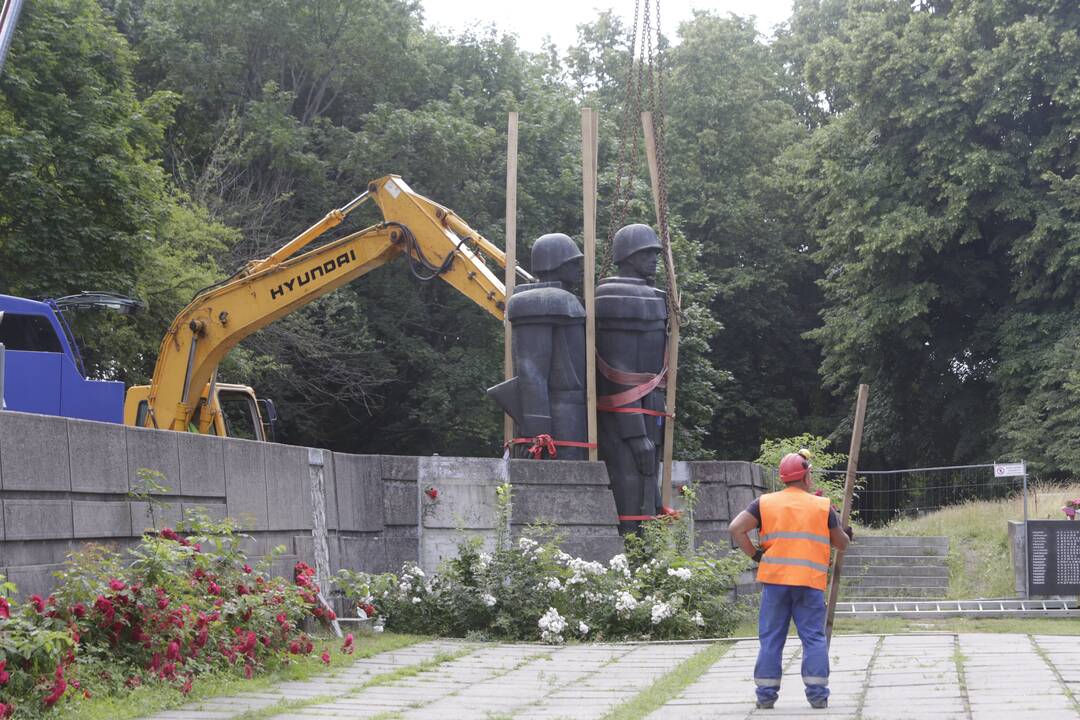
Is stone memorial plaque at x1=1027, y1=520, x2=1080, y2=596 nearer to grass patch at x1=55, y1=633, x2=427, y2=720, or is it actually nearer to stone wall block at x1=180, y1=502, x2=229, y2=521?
grass patch at x1=55, y1=633, x2=427, y2=720

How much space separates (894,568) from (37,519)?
550 inches

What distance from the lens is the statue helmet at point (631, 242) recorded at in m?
14.9

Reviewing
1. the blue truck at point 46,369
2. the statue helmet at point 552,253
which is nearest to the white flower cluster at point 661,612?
the statue helmet at point 552,253

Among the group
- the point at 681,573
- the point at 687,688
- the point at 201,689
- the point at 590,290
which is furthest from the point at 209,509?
the point at 590,290

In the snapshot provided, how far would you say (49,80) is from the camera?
21.6 metres

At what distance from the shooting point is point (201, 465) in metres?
9.73

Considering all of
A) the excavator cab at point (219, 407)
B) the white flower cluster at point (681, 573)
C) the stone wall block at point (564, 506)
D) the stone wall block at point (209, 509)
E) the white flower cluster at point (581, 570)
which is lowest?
the white flower cluster at point (681, 573)

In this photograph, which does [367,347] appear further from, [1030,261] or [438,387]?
[1030,261]

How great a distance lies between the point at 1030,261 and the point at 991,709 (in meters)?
23.2

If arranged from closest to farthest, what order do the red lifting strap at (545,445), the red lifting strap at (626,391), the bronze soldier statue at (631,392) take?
the red lifting strap at (545,445) < the bronze soldier statue at (631,392) < the red lifting strap at (626,391)

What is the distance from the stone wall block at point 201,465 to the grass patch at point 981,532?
10836mm

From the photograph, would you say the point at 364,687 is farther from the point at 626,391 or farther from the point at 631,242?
the point at 631,242

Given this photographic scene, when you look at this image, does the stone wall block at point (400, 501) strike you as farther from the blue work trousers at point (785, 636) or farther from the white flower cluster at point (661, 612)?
the blue work trousers at point (785, 636)

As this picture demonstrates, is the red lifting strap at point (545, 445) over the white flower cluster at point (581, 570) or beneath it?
over
